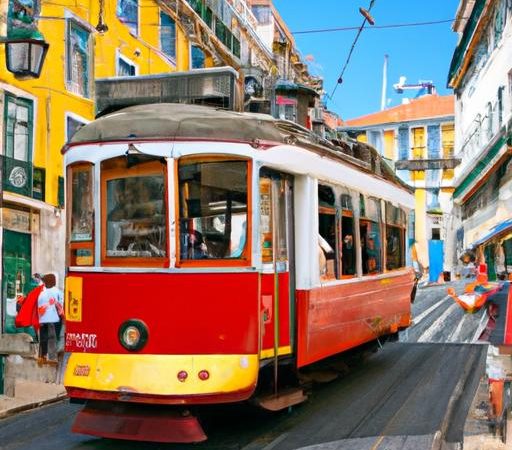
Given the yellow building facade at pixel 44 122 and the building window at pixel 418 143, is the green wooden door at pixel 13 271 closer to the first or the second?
the yellow building facade at pixel 44 122

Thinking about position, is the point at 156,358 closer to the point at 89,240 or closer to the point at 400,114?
the point at 89,240

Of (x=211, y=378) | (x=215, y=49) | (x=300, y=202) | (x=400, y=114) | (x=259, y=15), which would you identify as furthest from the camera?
(x=400, y=114)

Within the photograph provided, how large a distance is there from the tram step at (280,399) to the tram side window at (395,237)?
3653 mm

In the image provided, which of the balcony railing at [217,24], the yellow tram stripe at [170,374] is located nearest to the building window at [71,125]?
the balcony railing at [217,24]

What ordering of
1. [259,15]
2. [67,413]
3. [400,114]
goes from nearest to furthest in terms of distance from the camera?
[67,413]
[259,15]
[400,114]

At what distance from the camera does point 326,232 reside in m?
8.34

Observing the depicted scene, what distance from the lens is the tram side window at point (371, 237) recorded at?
9.71 meters

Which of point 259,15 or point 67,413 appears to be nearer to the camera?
point 67,413

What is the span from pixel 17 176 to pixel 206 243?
1310 cm

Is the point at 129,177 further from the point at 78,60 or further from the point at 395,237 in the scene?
the point at 78,60

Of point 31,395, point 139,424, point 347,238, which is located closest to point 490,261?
point 347,238

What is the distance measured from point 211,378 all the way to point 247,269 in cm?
100

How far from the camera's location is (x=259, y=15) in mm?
42156

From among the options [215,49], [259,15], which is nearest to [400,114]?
[259,15]
